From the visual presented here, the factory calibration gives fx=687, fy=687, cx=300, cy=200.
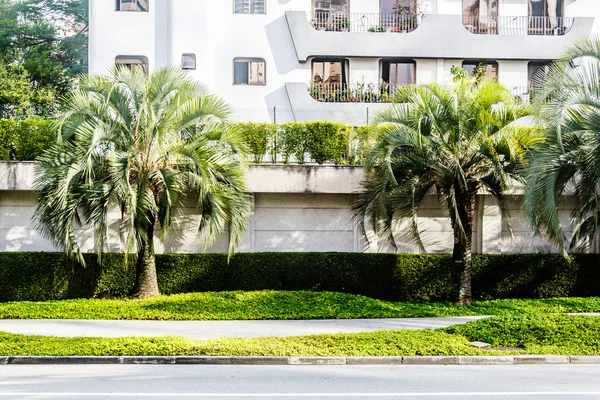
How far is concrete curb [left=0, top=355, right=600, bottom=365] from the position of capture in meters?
11.4

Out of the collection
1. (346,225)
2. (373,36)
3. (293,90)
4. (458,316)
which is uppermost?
(373,36)

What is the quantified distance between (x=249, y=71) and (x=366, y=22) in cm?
544

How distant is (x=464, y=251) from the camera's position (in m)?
18.8

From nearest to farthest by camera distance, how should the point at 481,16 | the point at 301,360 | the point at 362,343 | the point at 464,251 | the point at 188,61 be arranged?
the point at 301,360
the point at 362,343
the point at 464,251
the point at 188,61
the point at 481,16

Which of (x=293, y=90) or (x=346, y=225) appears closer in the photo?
(x=346, y=225)

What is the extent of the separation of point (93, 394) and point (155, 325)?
274 inches

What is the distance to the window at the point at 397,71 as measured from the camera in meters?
29.0

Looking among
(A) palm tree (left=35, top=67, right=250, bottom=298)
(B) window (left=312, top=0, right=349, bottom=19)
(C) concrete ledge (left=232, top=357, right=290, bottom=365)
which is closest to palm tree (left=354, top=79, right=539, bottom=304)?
(A) palm tree (left=35, top=67, right=250, bottom=298)

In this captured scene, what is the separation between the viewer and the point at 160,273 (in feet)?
65.4

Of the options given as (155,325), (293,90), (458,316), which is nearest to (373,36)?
(293,90)

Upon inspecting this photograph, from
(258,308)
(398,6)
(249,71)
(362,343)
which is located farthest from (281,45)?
(362,343)

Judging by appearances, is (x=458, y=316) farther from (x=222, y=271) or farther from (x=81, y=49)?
(x=81, y=49)

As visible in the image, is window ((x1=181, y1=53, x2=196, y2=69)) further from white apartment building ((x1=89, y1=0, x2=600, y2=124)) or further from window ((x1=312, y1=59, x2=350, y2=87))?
window ((x1=312, y1=59, x2=350, y2=87))

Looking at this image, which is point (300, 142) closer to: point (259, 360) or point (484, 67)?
point (259, 360)
